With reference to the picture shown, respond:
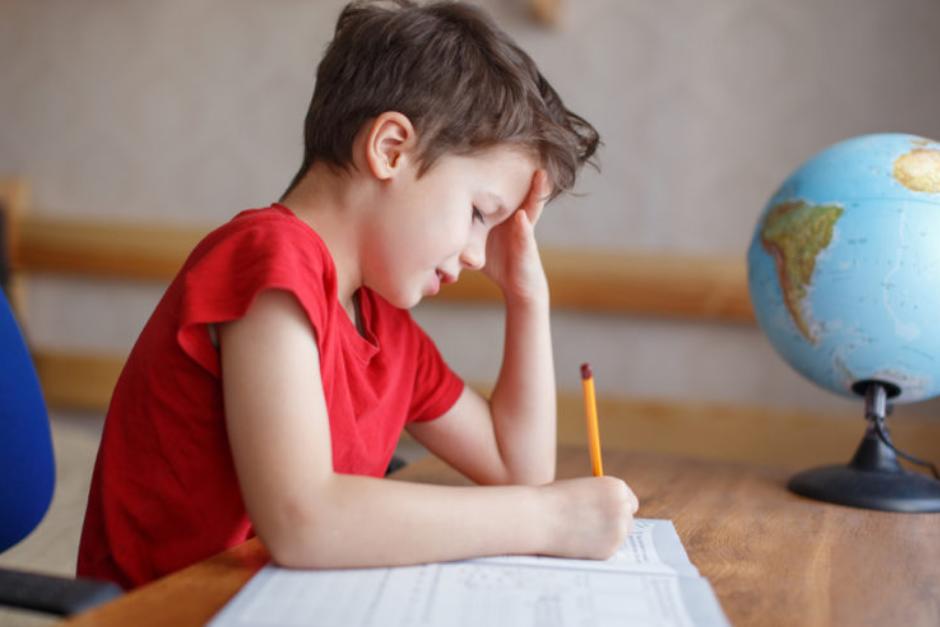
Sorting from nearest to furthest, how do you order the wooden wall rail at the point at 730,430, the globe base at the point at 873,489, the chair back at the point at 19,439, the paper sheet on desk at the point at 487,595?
the paper sheet on desk at the point at 487,595
the chair back at the point at 19,439
the globe base at the point at 873,489
the wooden wall rail at the point at 730,430

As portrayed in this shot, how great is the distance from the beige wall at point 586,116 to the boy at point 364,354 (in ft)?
2.96

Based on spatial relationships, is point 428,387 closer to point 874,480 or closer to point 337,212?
point 337,212

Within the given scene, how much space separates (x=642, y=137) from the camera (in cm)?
203

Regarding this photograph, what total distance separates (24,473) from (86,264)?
1345 mm

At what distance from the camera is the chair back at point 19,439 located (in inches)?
40.6

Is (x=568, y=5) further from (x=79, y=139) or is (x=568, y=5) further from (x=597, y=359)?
(x=79, y=139)

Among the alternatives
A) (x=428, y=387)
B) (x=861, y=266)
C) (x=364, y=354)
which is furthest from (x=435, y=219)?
(x=861, y=266)

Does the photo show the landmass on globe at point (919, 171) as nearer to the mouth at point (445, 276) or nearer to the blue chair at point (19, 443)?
the mouth at point (445, 276)

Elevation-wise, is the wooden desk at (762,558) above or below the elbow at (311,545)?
below

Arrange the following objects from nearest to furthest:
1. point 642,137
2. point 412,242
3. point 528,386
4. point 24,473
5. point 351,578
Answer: point 351,578 < point 412,242 < point 24,473 < point 528,386 < point 642,137

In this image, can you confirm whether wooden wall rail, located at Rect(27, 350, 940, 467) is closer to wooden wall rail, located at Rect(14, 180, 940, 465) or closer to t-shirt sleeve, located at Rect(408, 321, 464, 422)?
wooden wall rail, located at Rect(14, 180, 940, 465)

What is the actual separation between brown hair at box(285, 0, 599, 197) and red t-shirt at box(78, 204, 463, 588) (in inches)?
4.5

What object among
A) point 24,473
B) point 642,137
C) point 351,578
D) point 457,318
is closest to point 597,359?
point 457,318

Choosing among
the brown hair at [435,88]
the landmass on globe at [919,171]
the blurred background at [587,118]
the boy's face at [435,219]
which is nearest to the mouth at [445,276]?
the boy's face at [435,219]
